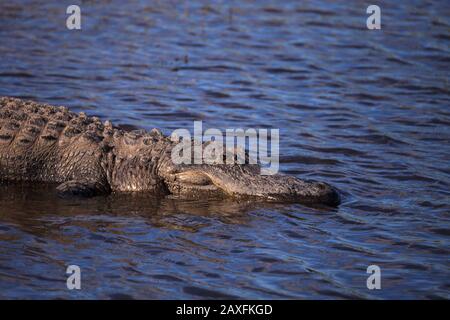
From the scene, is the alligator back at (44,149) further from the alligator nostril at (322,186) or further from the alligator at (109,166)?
the alligator nostril at (322,186)

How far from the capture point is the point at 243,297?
5434 mm

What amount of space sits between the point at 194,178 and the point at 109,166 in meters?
0.80

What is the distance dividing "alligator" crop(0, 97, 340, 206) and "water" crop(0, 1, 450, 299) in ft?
0.58

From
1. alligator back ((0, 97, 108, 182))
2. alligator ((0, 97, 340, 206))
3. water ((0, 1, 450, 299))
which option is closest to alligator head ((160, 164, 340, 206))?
alligator ((0, 97, 340, 206))

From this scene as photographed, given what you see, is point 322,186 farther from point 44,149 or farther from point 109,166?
point 44,149

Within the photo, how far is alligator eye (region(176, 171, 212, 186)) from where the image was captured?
23.8 feet

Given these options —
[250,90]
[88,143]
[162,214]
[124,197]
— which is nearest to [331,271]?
[162,214]

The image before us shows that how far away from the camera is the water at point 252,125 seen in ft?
19.0

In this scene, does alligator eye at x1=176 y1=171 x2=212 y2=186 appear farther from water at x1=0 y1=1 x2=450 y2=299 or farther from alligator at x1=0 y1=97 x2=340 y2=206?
water at x1=0 y1=1 x2=450 y2=299

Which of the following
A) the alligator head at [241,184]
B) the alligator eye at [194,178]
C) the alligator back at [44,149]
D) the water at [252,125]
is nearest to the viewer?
the water at [252,125]

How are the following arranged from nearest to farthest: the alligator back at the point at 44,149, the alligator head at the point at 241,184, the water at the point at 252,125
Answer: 1. the water at the point at 252,125
2. the alligator head at the point at 241,184
3. the alligator back at the point at 44,149

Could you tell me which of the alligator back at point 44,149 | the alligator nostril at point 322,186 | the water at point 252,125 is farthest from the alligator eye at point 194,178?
the alligator nostril at point 322,186

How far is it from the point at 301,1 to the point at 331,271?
30.5ft

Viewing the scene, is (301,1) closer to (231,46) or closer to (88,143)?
(231,46)
